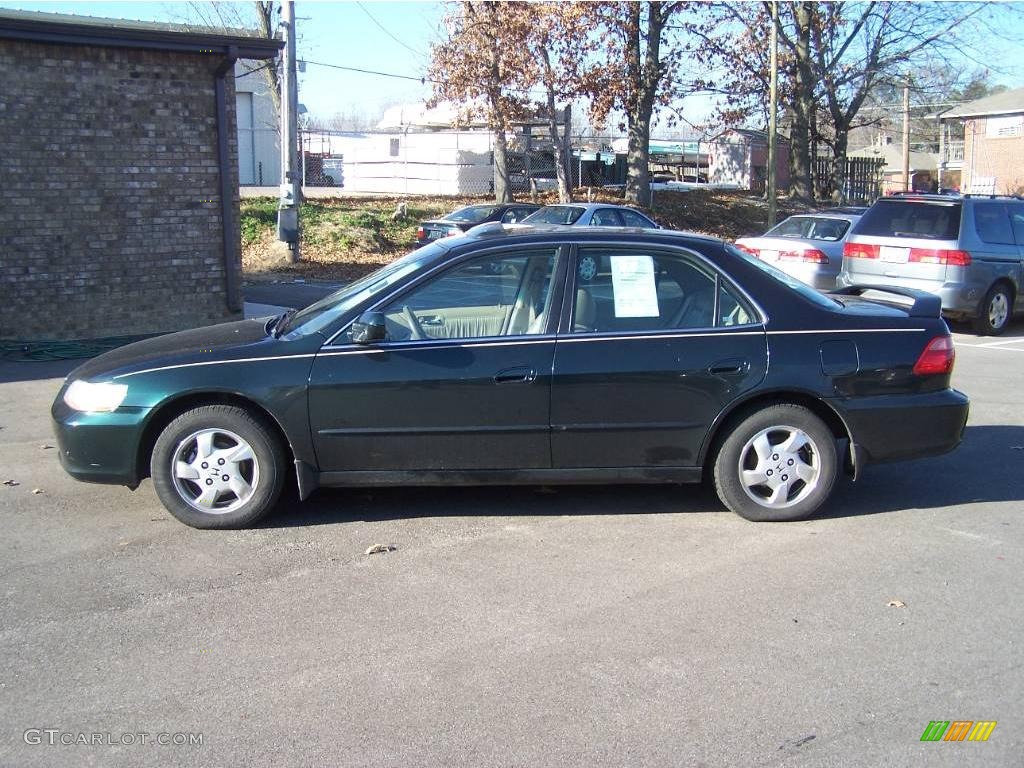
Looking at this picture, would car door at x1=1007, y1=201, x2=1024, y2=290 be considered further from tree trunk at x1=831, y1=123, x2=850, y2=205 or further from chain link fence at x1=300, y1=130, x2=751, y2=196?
tree trunk at x1=831, y1=123, x2=850, y2=205

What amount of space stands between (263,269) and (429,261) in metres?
15.1

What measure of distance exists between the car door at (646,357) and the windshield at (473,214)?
15.6 metres

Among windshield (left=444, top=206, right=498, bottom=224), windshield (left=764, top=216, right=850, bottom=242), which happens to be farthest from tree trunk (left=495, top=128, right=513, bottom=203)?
windshield (left=764, top=216, right=850, bottom=242)

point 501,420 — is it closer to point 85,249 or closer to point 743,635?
point 743,635

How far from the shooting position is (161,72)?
11.6 m

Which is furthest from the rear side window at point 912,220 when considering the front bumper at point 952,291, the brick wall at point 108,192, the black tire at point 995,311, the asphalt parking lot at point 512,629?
the brick wall at point 108,192

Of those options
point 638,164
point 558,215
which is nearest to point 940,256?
point 558,215

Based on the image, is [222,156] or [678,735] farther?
[222,156]

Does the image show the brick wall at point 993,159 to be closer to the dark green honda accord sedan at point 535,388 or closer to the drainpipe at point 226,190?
the drainpipe at point 226,190

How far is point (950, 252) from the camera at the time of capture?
42.7 ft

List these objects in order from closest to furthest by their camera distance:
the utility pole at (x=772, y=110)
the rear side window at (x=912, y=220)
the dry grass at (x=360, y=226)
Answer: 1. the rear side window at (x=912, y=220)
2. the dry grass at (x=360, y=226)
3. the utility pole at (x=772, y=110)

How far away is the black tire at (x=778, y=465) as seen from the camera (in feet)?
18.8

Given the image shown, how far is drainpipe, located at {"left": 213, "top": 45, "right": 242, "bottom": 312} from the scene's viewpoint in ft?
39.0

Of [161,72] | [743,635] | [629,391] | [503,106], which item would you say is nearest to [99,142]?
[161,72]
